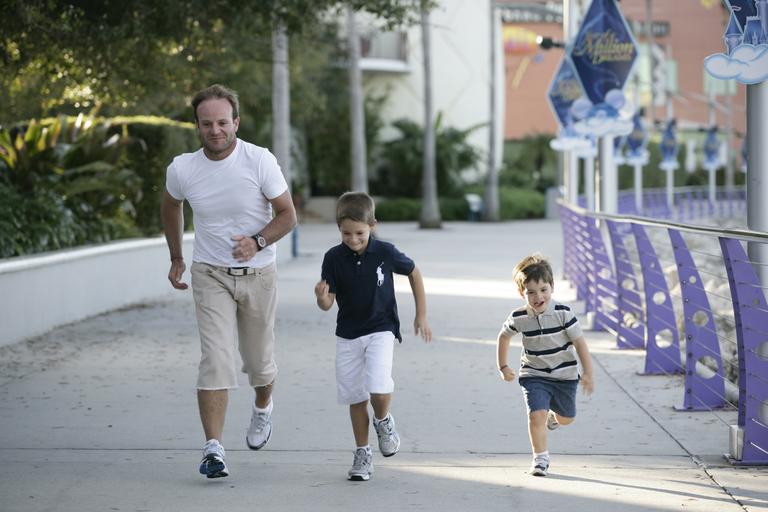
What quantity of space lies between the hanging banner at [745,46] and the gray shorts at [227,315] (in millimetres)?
2722

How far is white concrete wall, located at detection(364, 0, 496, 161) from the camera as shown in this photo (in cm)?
5519

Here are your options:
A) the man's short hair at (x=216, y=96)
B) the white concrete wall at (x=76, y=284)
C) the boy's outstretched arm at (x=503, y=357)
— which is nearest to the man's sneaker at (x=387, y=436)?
the boy's outstretched arm at (x=503, y=357)

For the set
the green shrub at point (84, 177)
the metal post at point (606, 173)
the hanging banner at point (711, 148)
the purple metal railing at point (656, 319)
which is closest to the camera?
the purple metal railing at point (656, 319)

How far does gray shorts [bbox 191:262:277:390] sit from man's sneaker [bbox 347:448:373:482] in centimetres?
69

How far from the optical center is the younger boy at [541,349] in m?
6.64

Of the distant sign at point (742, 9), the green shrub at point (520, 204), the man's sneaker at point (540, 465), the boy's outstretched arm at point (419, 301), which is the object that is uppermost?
the distant sign at point (742, 9)

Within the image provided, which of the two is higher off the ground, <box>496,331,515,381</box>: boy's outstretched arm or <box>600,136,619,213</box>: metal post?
<box>600,136,619,213</box>: metal post

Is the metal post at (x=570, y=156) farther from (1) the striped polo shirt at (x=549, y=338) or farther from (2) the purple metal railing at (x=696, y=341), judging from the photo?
(1) the striped polo shirt at (x=549, y=338)

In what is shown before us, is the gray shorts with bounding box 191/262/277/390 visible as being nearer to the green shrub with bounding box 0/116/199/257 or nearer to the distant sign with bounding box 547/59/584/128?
Answer: the green shrub with bounding box 0/116/199/257

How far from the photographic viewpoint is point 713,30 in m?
77.1

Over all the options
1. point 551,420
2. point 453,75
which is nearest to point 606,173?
point 551,420

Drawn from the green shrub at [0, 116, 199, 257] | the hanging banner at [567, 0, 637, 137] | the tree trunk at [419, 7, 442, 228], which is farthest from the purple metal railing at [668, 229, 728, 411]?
the tree trunk at [419, 7, 442, 228]

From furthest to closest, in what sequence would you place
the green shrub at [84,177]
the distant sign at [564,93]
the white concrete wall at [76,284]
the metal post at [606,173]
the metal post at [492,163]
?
1. the metal post at [492,163]
2. the distant sign at [564,93]
3. the metal post at [606,173]
4. the green shrub at [84,177]
5. the white concrete wall at [76,284]

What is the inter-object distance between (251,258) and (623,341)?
6109mm
